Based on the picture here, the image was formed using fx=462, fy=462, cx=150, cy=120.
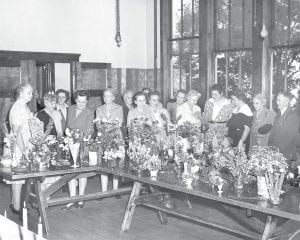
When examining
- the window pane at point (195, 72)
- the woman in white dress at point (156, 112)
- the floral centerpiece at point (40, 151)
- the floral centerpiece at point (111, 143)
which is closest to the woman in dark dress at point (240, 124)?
the woman in white dress at point (156, 112)

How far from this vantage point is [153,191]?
5.79 m

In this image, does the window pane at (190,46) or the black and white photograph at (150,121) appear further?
the window pane at (190,46)

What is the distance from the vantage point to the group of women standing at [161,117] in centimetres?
559

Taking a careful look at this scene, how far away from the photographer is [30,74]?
31.6 ft

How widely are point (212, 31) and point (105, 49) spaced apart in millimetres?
2950

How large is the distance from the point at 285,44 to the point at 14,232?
251 inches

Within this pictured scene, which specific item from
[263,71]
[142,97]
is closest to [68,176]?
[142,97]

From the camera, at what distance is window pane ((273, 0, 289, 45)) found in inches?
308

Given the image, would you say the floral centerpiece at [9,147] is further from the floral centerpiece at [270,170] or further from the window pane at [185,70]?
the window pane at [185,70]

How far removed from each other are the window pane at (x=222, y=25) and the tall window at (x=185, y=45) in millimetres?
580

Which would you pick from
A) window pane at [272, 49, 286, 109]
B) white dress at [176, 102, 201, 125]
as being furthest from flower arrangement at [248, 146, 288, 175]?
window pane at [272, 49, 286, 109]

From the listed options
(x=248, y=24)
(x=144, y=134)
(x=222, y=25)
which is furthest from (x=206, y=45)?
(x=144, y=134)

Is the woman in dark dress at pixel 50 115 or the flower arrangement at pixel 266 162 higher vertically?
the woman in dark dress at pixel 50 115

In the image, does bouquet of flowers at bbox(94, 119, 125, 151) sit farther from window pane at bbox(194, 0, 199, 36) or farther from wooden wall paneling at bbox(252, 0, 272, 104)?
window pane at bbox(194, 0, 199, 36)
